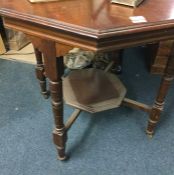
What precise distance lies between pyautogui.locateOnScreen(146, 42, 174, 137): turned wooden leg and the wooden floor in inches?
35.3

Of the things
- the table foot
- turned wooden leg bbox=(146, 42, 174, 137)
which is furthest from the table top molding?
the table foot

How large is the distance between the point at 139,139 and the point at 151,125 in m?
0.09

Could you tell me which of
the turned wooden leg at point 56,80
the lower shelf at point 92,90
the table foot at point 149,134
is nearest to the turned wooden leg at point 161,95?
the table foot at point 149,134

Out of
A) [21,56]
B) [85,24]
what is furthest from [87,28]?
[21,56]

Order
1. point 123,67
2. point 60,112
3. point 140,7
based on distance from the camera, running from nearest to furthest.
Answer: point 140,7 < point 60,112 < point 123,67

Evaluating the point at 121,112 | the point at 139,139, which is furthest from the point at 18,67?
the point at 139,139

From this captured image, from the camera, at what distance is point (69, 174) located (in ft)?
3.31

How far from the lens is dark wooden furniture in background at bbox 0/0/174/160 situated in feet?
2.03

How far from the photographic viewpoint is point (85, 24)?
24.4 inches

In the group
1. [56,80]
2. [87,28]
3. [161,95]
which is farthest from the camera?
[161,95]

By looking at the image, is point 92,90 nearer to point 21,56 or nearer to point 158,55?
point 158,55

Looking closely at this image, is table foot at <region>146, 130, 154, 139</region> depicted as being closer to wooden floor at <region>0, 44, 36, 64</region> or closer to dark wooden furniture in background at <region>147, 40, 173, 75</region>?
dark wooden furniture in background at <region>147, 40, 173, 75</region>

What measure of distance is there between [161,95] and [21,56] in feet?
3.50

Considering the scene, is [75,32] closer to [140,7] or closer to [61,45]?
[61,45]
